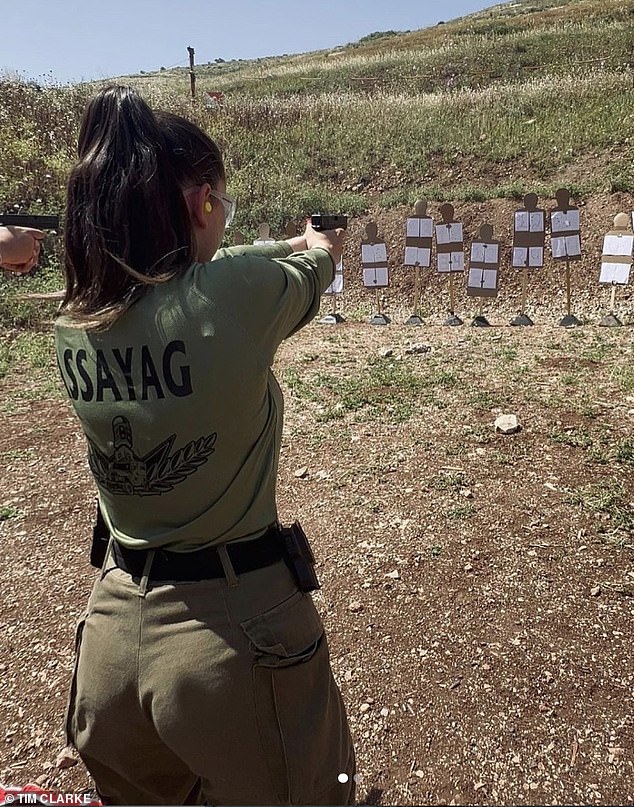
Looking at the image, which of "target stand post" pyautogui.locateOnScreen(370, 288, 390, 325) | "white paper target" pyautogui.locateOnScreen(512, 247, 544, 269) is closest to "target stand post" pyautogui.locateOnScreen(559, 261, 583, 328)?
"white paper target" pyautogui.locateOnScreen(512, 247, 544, 269)

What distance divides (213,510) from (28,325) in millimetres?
7399

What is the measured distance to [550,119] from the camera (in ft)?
37.4

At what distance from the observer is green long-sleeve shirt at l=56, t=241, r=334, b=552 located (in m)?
1.04

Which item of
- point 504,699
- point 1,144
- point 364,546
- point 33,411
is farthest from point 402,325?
point 1,144

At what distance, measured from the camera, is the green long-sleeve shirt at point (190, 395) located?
1039 millimetres

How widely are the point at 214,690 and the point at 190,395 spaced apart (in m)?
0.51

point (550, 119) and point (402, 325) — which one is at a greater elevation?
point (550, 119)

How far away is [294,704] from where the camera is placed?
1.17m

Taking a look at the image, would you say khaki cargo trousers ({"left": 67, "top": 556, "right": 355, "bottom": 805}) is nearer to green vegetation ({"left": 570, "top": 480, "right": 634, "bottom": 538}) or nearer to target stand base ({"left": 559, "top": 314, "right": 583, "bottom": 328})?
green vegetation ({"left": 570, "top": 480, "right": 634, "bottom": 538})

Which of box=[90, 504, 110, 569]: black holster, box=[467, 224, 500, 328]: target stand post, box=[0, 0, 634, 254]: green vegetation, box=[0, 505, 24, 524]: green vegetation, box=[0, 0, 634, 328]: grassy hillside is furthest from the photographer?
box=[0, 0, 634, 254]: green vegetation

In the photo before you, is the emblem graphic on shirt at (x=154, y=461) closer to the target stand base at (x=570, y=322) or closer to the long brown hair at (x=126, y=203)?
the long brown hair at (x=126, y=203)

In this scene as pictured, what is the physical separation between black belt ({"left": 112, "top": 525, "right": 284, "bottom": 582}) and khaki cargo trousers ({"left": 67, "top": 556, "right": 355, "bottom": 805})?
0.02m

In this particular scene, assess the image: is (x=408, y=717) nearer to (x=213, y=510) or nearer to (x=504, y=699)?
(x=504, y=699)

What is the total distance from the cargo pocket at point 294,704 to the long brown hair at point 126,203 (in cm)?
62
